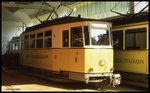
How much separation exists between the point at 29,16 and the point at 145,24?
2568 cm

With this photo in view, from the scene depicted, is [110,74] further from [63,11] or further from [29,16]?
[29,16]

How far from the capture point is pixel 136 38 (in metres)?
10.2

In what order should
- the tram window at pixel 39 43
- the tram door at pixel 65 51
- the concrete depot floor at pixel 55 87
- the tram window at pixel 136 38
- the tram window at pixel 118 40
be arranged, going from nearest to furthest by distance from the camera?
the concrete depot floor at pixel 55 87 → the tram window at pixel 136 38 → the tram door at pixel 65 51 → the tram window at pixel 118 40 → the tram window at pixel 39 43

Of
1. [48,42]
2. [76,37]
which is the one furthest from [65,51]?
[48,42]

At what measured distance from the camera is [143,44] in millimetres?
9914

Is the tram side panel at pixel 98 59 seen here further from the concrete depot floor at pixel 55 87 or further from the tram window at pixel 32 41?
the tram window at pixel 32 41

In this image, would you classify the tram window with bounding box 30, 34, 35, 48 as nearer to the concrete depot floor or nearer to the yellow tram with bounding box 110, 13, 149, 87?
the concrete depot floor

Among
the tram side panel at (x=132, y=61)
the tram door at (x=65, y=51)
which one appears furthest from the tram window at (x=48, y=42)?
the tram side panel at (x=132, y=61)

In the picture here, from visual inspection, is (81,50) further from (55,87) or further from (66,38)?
(55,87)

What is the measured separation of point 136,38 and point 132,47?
0.47 metres

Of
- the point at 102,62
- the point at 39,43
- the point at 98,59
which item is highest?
the point at 39,43

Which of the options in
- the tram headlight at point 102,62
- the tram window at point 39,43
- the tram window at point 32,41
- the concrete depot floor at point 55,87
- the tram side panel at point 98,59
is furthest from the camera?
the tram window at point 32,41

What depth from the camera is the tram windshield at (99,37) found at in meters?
9.73

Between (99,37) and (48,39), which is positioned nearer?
(99,37)
